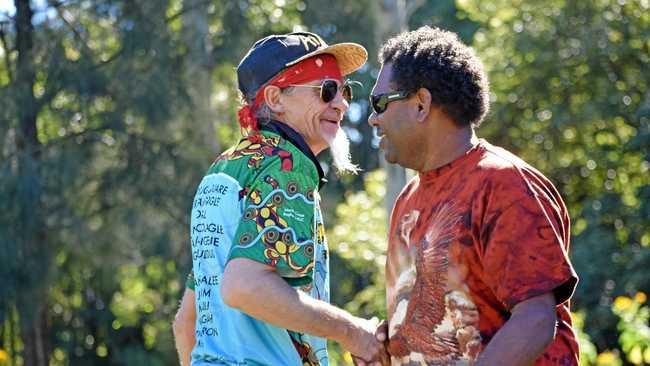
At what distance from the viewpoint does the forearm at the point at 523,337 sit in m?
2.73

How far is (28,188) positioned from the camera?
12289 mm

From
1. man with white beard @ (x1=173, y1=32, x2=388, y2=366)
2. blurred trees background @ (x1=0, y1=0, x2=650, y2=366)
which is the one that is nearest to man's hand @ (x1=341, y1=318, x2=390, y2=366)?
man with white beard @ (x1=173, y1=32, x2=388, y2=366)

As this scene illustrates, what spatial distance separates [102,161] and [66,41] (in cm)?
150

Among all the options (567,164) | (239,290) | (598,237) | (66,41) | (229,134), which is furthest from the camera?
(229,134)

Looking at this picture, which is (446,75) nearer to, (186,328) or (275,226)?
(275,226)

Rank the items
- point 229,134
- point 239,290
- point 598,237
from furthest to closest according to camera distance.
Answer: point 229,134, point 598,237, point 239,290

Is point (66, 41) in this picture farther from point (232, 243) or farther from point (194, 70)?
point (232, 243)

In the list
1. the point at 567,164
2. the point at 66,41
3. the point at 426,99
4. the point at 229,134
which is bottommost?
the point at 567,164

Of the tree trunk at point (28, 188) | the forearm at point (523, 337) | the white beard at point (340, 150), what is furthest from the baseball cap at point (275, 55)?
the tree trunk at point (28, 188)

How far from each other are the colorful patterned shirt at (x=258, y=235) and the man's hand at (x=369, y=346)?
0.55 ft

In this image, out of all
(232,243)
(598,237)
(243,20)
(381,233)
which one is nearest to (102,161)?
(243,20)

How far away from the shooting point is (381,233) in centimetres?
1205

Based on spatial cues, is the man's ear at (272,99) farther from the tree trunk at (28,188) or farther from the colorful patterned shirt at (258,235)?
the tree trunk at (28,188)

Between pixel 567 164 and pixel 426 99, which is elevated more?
pixel 426 99
